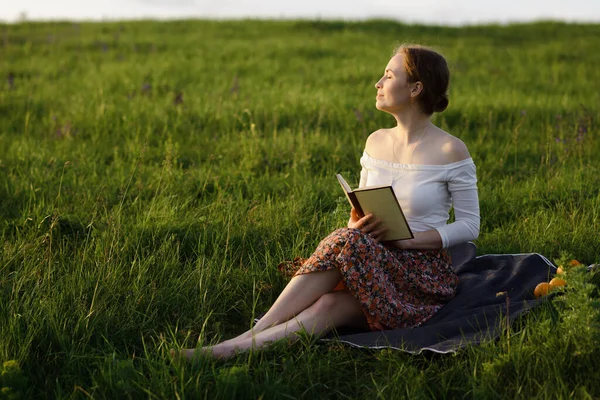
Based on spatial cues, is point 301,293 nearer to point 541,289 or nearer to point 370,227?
point 370,227

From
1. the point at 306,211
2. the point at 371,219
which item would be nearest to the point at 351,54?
the point at 306,211

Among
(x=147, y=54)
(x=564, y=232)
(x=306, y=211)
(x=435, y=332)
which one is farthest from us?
(x=147, y=54)

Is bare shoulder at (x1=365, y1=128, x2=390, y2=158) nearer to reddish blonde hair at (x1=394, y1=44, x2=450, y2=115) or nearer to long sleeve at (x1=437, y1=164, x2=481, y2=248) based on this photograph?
reddish blonde hair at (x1=394, y1=44, x2=450, y2=115)

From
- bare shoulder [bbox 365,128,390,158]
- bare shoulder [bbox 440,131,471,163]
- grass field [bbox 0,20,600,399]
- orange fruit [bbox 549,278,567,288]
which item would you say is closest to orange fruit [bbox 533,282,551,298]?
orange fruit [bbox 549,278,567,288]

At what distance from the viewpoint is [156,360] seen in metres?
3.21

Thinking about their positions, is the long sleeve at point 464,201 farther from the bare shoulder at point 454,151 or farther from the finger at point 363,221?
the finger at point 363,221

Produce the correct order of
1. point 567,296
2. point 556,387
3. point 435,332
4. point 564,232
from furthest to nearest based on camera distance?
point 564,232
point 435,332
point 567,296
point 556,387

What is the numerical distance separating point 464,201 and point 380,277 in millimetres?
705

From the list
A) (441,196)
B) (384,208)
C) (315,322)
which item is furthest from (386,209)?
(315,322)

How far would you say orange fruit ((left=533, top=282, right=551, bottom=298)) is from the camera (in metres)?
3.77

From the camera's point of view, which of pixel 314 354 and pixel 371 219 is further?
pixel 371 219

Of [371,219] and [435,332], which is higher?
[371,219]

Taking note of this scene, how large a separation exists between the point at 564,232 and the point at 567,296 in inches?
67.3

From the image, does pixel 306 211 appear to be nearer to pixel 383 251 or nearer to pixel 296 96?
pixel 383 251
